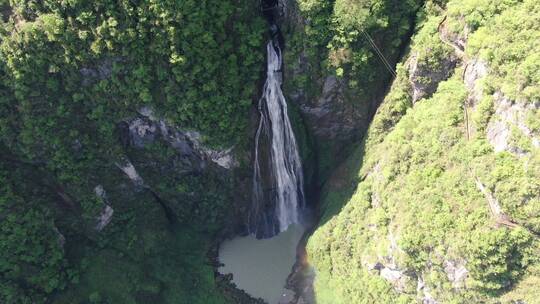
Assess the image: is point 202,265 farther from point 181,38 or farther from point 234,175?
point 181,38

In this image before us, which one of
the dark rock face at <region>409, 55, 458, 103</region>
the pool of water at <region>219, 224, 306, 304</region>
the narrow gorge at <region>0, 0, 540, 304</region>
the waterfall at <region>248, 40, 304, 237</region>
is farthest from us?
the pool of water at <region>219, 224, 306, 304</region>

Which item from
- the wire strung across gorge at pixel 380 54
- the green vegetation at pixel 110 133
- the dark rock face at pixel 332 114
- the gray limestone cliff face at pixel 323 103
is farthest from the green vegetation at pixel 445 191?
the green vegetation at pixel 110 133

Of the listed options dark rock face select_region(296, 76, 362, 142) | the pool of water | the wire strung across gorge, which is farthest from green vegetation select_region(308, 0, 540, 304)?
the pool of water

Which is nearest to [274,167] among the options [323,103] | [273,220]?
[273,220]

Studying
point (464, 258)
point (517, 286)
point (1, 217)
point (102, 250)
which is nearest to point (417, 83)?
point (464, 258)

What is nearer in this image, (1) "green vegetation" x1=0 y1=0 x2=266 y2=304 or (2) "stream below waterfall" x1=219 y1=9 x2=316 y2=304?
(1) "green vegetation" x1=0 y1=0 x2=266 y2=304

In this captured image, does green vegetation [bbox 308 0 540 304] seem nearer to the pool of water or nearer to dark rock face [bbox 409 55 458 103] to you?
dark rock face [bbox 409 55 458 103]
